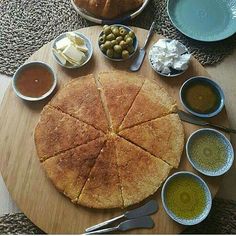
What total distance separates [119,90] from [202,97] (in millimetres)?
478

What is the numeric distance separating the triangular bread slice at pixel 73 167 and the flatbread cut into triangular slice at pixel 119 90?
0.59 ft

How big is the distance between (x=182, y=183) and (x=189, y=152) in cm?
18

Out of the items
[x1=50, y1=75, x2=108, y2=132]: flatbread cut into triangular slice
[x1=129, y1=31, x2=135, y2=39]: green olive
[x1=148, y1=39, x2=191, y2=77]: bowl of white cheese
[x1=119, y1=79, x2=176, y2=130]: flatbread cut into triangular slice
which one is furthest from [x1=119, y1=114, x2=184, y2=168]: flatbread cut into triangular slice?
[x1=129, y1=31, x2=135, y2=39]: green olive

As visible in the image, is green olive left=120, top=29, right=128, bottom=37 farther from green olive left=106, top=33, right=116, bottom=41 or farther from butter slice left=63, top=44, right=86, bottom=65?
butter slice left=63, top=44, right=86, bottom=65

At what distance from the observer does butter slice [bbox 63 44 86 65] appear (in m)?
2.21

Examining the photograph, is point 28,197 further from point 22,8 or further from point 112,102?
point 22,8

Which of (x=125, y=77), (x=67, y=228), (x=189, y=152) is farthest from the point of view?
(x=125, y=77)

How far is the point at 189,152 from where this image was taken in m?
2.04

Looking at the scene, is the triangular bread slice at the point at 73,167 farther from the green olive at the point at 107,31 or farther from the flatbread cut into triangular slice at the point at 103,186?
the green olive at the point at 107,31

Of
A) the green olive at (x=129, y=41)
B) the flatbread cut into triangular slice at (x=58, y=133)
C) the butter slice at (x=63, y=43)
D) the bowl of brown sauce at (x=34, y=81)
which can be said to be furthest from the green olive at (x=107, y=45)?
the flatbread cut into triangular slice at (x=58, y=133)

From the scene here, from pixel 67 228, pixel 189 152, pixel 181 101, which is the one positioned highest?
pixel 181 101

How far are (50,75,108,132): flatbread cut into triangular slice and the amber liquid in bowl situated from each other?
9 cm

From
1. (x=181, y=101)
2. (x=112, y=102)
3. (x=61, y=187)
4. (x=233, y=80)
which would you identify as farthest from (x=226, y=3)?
(x=61, y=187)

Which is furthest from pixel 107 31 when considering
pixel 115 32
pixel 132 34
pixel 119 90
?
pixel 119 90
